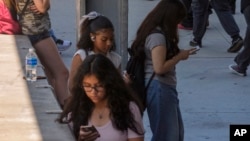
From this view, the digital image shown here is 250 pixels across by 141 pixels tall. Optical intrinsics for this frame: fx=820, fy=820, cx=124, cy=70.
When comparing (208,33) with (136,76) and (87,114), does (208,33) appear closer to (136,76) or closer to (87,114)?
(136,76)

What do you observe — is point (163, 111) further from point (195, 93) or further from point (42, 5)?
point (195, 93)

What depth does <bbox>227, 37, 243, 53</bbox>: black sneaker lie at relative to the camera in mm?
11719

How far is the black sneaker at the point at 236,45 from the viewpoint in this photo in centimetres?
1172

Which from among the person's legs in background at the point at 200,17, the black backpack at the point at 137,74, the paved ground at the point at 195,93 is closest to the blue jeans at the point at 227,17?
the person's legs in background at the point at 200,17

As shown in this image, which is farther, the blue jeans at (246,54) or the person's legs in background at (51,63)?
the blue jeans at (246,54)

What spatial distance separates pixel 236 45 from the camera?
38.6 ft

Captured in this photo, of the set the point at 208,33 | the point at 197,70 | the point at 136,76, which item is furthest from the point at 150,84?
the point at 208,33

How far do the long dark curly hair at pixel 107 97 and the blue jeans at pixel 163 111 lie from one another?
45.0 inches

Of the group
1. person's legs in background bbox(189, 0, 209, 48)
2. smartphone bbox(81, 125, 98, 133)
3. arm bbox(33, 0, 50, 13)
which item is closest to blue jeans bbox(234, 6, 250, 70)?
person's legs in background bbox(189, 0, 209, 48)

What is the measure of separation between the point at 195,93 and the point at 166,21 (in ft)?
12.6

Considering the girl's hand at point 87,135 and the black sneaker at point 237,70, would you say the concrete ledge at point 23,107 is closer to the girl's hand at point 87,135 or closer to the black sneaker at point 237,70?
the girl's hand at point 87,135

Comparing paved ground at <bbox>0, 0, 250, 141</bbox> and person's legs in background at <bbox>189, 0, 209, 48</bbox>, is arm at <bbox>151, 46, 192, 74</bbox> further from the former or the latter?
person's legs in background at <bbox>189, 0, 209, 48</bbox>

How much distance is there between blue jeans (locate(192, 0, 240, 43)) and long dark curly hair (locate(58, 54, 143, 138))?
6.88 metres

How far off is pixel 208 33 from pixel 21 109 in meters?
7.97
